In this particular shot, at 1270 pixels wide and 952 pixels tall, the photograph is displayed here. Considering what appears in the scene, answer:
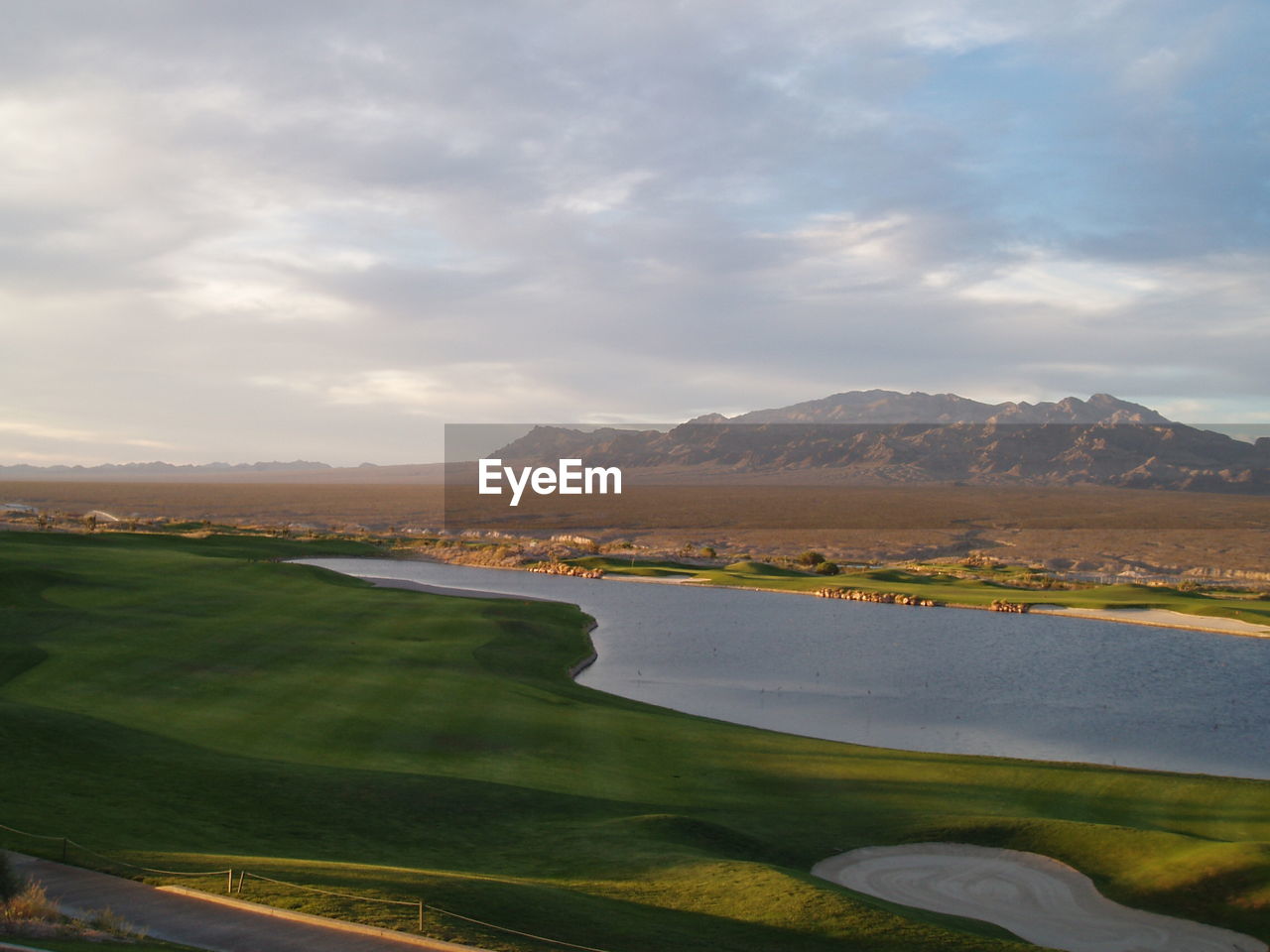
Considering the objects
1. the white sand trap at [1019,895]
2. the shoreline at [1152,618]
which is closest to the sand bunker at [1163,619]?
the shoreline at [1152,618]

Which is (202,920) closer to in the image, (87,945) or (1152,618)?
(87,945)

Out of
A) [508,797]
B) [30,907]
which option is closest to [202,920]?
[30,907]

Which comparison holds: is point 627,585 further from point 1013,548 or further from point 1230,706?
point 1013,548

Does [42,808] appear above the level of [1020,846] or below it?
above

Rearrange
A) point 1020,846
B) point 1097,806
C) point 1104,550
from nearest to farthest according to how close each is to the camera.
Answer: point 1020,846
point 1097,806
point 1104,550

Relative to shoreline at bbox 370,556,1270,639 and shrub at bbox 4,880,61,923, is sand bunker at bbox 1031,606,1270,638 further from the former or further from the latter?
shrub at bbox 4,880,61,923

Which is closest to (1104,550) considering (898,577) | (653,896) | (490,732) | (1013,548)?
(1013,548)
